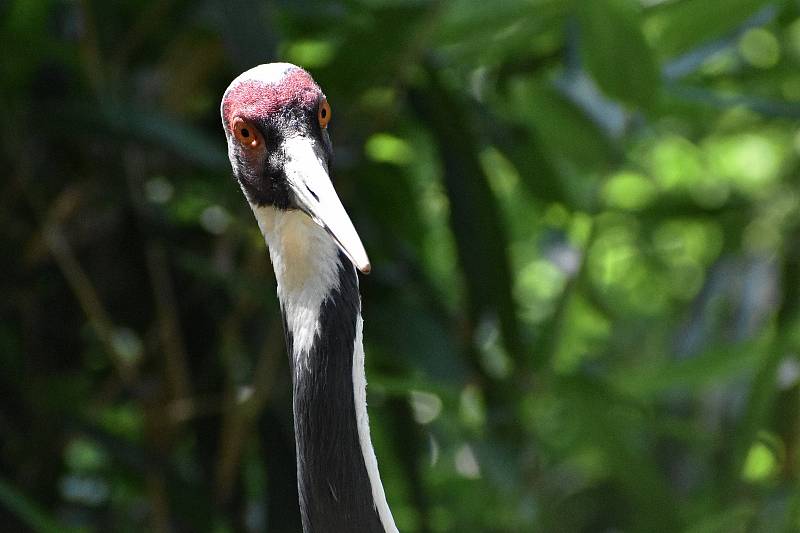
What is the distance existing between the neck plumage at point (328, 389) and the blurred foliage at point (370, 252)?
0.46 metres

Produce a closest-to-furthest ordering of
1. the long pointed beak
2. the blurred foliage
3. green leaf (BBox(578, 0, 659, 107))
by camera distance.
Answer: the long pointed beak → green leaf (BBox(578, 0, 659, 107)) → the blurred foliage

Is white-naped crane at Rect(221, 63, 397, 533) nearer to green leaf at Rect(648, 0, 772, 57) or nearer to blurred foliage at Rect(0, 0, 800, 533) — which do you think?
blurred foliage at Rect(0, 0, 800, 533)

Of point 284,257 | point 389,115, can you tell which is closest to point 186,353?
point 389,115

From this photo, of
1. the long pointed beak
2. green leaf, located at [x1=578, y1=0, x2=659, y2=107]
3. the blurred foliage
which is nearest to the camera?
the long pointed beak

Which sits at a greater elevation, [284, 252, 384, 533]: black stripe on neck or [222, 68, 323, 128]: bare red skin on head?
[222, 68, 323, 128]: bare red skin on head

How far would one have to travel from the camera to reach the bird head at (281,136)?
2.32 ft

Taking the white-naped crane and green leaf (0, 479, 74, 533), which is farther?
green leaf (0, 479, 74, 533)

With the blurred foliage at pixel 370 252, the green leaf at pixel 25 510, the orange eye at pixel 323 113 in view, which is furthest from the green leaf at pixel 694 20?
the green leaf at pixel 25 510

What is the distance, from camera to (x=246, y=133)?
0.73 metres

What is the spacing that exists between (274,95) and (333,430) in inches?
7.6

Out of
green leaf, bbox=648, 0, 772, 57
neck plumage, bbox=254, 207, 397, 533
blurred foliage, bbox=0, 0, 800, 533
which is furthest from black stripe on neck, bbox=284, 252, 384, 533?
green leaf, bbox=648, 0, 772, 57

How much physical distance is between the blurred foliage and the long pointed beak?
1.47 feet

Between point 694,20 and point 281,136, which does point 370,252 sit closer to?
point 694,20

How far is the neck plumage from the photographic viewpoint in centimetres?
70
